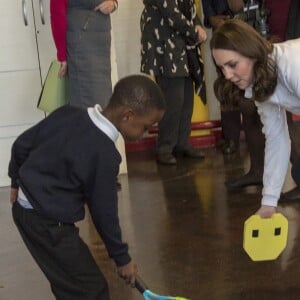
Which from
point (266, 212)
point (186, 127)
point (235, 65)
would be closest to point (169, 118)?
point (186, 127)

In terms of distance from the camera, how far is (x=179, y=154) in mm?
3980

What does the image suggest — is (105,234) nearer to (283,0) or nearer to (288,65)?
(288,65)

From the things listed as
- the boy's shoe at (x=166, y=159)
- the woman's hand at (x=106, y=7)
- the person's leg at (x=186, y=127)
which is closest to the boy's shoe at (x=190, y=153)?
the person's leg at (x=186, y=127)

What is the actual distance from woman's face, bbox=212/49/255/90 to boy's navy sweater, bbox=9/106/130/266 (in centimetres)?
41

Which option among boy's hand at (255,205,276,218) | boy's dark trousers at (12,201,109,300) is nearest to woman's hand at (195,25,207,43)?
boy's hand at (255,205,276,218)

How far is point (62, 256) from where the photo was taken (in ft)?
5.52

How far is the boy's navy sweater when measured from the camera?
1.61m

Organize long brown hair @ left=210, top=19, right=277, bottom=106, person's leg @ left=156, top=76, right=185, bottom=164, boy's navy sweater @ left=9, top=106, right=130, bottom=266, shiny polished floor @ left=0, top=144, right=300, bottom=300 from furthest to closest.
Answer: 1. person's leg @ left=156, top=76, right=185, bottom=164
2. shiny polished floor @ left=0, top=144, right=300, bottom=300
3. long brown hair @ left=210, top=19, right=277, bottom=106
4. boy's navy sweater @ left=9, top=106, right=130, bottom=266

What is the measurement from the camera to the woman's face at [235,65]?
5.80ft

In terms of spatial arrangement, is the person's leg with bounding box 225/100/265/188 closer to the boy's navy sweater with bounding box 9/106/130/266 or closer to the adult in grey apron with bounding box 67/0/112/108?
the adult in grey apron with bounding box 67/0/112/108

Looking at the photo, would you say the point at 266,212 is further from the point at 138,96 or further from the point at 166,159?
the point at 166,159

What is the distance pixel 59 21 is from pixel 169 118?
1.06 meters

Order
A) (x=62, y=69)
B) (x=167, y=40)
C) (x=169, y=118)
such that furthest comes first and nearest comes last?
(x=169, y=118), (x=167, y=40), (x=62, y=69)

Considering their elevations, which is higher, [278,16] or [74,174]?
[278,16]
